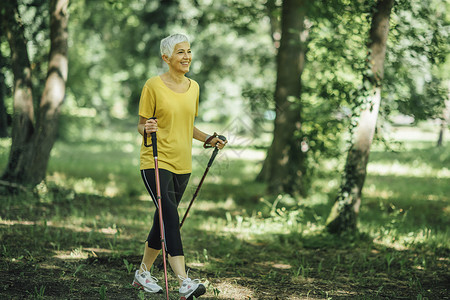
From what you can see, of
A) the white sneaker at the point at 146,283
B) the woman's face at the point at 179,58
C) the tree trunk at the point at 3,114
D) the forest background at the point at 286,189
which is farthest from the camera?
the tree trunk at the point at 3,114

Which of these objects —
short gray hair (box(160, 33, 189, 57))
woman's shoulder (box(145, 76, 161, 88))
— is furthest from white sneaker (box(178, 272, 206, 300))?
short gray hair (box(160, 33, 189, 57))

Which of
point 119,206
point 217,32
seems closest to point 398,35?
point 119,206

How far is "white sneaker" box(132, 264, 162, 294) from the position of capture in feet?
13.8

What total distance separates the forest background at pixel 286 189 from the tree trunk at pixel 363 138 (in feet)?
0.09

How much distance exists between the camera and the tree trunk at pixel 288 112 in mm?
9641

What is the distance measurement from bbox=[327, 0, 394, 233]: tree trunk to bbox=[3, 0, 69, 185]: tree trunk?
16.2ft

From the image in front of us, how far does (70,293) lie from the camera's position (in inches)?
161

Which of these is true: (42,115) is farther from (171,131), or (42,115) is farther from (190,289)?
(190,289)

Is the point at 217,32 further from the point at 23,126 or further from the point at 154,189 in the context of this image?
the point at 154,189

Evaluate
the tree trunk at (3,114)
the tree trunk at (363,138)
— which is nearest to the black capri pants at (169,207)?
the tree trunk at (363,138)

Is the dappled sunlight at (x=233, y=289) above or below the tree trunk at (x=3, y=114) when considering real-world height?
below

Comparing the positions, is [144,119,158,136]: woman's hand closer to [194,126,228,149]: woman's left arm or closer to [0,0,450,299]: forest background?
[194,126,228,149]: woman's left arm

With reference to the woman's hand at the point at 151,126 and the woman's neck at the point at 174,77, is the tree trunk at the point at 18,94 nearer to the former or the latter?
the woman's neck at the point at 174,77

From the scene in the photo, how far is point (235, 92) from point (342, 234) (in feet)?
88.4
